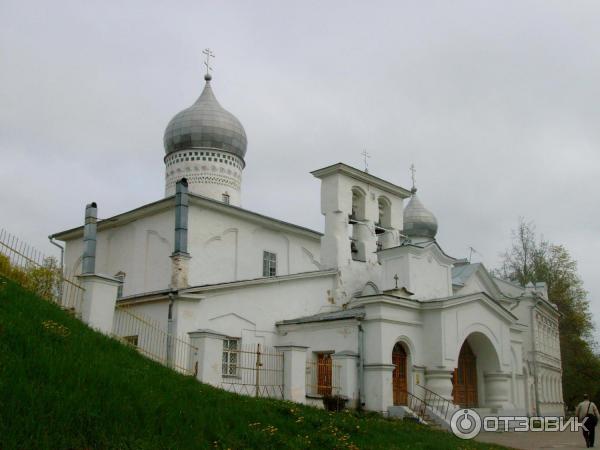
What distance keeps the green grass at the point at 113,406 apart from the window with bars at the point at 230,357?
245 inches

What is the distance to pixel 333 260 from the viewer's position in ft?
69.2

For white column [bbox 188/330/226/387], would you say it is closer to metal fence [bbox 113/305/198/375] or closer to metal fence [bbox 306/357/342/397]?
metal fence [bbox 113/305/198/375]

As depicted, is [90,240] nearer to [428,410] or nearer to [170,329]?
[170,329]

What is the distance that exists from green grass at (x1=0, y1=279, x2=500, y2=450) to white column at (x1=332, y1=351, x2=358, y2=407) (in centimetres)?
540

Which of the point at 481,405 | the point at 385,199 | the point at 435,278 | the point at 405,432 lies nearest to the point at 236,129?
the point at 385,199

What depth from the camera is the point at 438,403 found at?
1734cm

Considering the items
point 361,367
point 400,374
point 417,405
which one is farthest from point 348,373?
point 417,405

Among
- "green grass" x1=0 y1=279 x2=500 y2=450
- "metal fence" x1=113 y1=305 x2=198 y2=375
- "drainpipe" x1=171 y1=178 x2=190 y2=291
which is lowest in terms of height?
"green grass" x1=0 y1=279 x2=500 y2=450

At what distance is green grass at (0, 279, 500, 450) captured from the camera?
6762mm

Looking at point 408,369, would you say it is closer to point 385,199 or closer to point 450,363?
point 450,363

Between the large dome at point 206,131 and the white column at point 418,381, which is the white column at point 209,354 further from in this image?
the large dome at point 206,131

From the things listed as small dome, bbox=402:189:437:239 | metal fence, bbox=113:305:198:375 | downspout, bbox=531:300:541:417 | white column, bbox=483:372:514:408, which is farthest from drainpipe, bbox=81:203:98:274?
downspout, bbox=531:300:541:417

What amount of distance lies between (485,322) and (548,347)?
12736mm

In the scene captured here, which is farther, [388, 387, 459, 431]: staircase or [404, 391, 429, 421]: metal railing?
[404, 391, 429, 421]: metal railing
